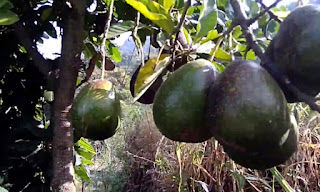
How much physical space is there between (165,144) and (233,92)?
10.1 feet

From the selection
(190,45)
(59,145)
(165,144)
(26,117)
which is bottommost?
(165,144)

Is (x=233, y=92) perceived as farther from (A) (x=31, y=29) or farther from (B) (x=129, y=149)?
(B) (x=129, y=149)

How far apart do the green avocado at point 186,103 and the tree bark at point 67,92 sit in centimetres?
29

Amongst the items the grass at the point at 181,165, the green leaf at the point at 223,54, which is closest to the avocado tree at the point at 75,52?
the green leaf at the point at 223,54

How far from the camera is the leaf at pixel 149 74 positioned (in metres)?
0.57

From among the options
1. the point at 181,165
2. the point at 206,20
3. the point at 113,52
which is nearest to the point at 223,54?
the point at 206,20

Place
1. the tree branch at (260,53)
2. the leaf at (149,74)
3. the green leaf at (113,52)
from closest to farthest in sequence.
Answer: the tree branch at (260,53) < the leaf at (149,74) < the green leaf at (113,52)

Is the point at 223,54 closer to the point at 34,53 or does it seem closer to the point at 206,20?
the point at 206,20

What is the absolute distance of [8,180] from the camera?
126 cm

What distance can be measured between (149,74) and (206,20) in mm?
123

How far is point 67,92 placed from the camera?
2.66ft

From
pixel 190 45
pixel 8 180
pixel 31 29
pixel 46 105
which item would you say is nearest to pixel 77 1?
pixel 190 45

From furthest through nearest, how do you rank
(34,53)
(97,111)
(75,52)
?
(34,53) < (75,52) < (97,111)

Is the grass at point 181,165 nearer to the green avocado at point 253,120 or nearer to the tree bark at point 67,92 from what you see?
the tree bark at point 67,92
